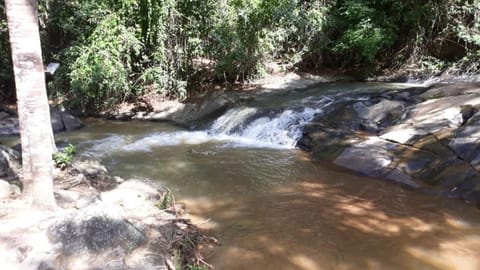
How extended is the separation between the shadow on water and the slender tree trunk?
1.56 meters

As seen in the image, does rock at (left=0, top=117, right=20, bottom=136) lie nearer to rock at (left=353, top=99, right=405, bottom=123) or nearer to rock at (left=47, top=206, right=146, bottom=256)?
rock at (left=47, top=206, right=146, bottom=256)

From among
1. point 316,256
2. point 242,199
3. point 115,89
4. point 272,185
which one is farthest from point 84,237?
point 115,89

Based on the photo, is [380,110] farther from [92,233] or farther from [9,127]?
[9,127]

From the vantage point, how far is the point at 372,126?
23.3 ft

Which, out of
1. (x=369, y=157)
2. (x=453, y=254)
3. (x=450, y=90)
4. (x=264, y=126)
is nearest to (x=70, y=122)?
(x=264, y=126)

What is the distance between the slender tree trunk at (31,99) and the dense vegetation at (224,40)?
6457 mm

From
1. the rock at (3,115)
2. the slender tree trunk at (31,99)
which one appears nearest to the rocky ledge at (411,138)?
the slender tree trunk at (31,99)

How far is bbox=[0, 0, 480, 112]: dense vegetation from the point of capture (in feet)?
32.6

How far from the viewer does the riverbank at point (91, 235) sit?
9.73 ft

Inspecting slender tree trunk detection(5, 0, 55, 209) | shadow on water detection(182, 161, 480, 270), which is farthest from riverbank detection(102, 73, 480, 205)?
slender tree trunk detection(5, 0, 55, 209)

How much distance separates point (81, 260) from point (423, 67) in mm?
10765

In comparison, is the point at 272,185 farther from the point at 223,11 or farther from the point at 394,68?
the point at 394,68

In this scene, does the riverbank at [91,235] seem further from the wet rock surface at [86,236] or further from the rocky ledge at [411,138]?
the rocky ledge at [411,138]

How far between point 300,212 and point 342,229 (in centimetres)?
58
